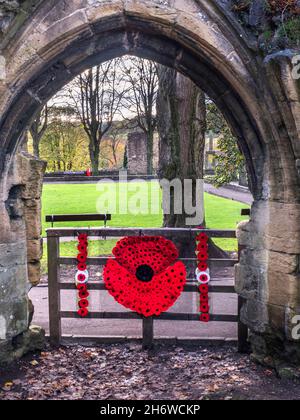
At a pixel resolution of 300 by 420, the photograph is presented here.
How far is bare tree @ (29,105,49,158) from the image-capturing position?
107 feet

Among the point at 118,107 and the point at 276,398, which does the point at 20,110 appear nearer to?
the point at 276,398

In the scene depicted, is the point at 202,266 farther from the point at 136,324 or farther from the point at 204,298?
the point at 136,324

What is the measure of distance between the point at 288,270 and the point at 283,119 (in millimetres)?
1372

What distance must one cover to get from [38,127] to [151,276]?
30969 mm

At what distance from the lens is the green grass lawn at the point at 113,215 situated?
12.0 metres

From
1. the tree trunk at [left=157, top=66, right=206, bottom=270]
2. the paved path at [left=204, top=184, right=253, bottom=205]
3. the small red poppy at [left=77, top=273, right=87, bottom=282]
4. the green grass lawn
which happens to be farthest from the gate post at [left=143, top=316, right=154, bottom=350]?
the paved path at [left=204, top=184, right=253, bottom=205]

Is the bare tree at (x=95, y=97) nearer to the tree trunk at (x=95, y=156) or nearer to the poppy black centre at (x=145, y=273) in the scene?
the tree trunk at (x=95, y=156)

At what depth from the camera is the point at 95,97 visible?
34125mm

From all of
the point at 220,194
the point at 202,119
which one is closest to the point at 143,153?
the point at 220,194

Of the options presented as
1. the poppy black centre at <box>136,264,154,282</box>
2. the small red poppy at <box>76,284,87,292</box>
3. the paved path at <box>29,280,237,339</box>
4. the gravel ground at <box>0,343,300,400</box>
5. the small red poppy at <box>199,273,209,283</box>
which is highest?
the poppy black centre at <box>136,264,154,282</box>

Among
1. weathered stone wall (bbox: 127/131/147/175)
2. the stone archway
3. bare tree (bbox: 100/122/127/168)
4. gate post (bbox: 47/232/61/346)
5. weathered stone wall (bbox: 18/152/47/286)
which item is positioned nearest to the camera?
the stone archway

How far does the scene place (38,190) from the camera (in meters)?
5.07

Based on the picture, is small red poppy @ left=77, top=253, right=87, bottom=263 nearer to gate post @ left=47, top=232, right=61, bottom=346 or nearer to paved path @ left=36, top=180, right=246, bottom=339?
gate post @ left=47, top=232, right=61, bottom=346

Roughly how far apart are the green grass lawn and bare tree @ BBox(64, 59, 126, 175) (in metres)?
10.3
